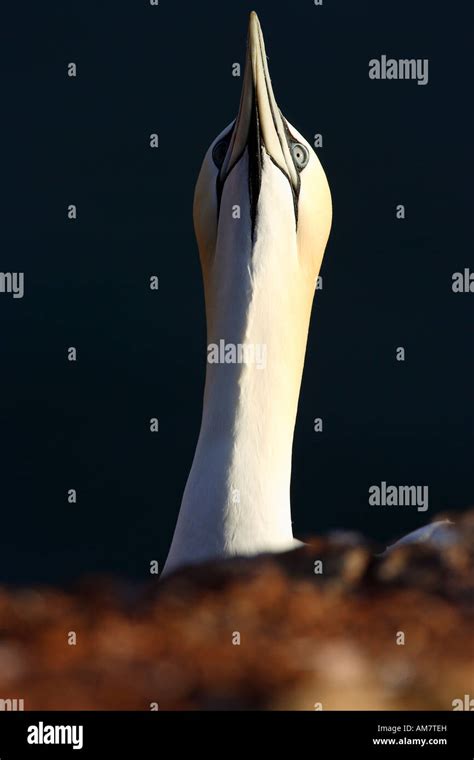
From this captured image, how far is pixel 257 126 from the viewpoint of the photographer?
3697 millimetres

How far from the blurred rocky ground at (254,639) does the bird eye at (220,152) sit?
5.03ft

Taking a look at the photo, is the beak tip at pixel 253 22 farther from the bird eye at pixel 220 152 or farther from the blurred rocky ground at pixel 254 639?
the blurred rocky ground at pixel 254 639

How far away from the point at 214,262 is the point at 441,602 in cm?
160

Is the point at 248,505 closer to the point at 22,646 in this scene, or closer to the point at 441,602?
the point at 441,602

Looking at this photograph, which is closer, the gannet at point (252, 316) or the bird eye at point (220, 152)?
the gannet at point (252, 316)

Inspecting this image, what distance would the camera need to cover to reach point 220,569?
2.77 meters

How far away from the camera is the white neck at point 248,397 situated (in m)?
3.50

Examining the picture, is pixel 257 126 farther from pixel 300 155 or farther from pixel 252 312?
pixel 252 312

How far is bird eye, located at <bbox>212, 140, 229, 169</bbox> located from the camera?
3855mm

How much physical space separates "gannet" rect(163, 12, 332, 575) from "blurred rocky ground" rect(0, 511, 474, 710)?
2.52 ft

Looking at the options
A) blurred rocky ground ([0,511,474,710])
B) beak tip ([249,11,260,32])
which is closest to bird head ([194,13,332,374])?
beak tip ([249,11,260,32])

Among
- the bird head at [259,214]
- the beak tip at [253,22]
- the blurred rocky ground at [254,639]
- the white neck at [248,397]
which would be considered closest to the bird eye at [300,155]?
the bird head at [259,214]

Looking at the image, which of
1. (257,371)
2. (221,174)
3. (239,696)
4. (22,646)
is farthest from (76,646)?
(221,174)

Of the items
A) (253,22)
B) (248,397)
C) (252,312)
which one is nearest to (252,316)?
(252,312)
